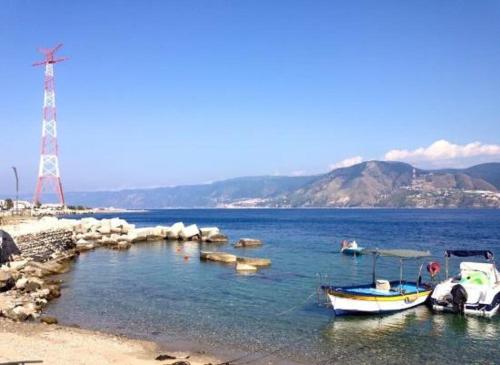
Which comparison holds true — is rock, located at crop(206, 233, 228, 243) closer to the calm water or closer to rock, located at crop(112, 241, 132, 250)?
rock, located at crop(112, 241, 132, 250)

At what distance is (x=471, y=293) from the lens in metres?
28.5

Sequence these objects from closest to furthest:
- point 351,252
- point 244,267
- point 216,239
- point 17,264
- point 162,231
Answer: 1. point 17,264
2. point 244,267
3. point 351,252
4. point 216,239
5. point 162,231

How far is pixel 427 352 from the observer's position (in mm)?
20875

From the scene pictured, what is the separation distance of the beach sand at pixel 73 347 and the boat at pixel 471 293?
1647 cm

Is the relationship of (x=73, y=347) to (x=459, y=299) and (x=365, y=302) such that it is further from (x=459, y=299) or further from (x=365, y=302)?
(x=459, y=299)

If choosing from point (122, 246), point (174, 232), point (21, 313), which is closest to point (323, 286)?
point (21, 313)

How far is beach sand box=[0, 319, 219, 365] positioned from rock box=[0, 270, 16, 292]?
28.4ft

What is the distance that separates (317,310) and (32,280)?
19145 mm

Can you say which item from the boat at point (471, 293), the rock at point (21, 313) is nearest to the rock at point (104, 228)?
the rock at point (21, 313)

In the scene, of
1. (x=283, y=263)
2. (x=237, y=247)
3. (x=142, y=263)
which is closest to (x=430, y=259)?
(x=283, y=263)

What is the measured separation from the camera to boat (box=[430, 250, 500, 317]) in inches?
1092

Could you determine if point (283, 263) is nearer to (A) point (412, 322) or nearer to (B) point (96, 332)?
(A) point (412, 322)

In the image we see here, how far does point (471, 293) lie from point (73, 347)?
22624 millimetres

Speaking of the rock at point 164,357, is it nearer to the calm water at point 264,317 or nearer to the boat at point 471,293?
the calm water at point 264,317
